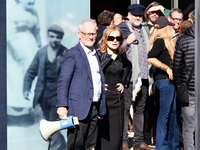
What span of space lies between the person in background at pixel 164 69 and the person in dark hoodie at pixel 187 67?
466mm

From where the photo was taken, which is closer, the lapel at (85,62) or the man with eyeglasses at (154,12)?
the lapel at (85,62)

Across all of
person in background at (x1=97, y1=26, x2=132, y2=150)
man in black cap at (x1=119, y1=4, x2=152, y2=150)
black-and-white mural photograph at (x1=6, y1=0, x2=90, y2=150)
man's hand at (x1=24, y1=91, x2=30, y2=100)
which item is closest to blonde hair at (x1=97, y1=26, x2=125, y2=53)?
person in background at (x1=97, y1=26, x2=132, y2=150)

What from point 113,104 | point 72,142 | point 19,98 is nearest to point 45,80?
point 19,98

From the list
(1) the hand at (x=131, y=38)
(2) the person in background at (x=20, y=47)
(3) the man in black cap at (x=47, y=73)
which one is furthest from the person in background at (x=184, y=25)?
(2) the person in background at (x=20, y=47)

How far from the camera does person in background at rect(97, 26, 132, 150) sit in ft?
22.1

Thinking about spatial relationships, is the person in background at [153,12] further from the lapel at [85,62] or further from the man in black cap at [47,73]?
the lapel at [85,62]

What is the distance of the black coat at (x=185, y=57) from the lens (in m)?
6.55

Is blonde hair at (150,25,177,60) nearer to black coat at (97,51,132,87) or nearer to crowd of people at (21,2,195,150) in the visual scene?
crowd of people at (21,2,195,150)

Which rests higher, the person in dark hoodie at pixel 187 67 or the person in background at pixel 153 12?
the person in background at pixel 153 12

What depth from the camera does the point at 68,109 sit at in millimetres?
5992

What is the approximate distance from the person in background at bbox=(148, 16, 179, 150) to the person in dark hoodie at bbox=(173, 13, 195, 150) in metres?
0.47

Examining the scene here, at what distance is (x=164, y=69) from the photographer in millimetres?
7219

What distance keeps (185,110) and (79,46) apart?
1.55 m

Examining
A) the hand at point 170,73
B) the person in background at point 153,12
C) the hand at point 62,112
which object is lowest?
the hand at point 62,112
